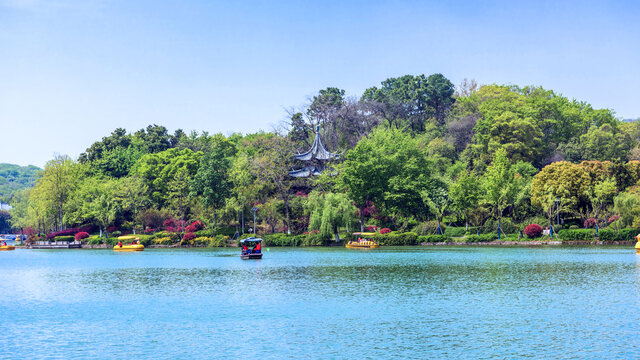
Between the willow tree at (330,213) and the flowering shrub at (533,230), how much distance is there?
20.9m

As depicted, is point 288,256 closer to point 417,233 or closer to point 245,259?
point 245,259

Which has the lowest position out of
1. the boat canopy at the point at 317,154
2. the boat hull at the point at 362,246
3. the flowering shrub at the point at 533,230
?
the boat hull at the point at 362,246

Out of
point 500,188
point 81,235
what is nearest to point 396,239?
point 500,188

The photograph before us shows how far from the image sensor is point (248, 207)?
87.6 meters

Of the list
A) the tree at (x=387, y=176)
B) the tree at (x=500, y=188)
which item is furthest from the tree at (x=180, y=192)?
the tree at (x=500, y=188)

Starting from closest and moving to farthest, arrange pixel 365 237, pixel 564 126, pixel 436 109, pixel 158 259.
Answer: pixel 158 259
pixel 365 237
pixel 564 126
pixel 436 109

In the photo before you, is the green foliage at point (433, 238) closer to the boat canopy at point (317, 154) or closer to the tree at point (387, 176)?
the tree at point (387, 176)

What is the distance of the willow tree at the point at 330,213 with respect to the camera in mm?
75500

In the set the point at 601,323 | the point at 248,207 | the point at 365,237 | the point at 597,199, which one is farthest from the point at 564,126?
the point at 601,323

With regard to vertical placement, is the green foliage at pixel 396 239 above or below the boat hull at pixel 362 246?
above

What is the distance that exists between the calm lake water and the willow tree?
962 inches

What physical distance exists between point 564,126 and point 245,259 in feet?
210

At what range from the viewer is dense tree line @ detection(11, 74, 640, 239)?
74.4 metres

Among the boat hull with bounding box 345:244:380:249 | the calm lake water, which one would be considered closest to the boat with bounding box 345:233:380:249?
the boat hull with bounding box 345:244:380:249
